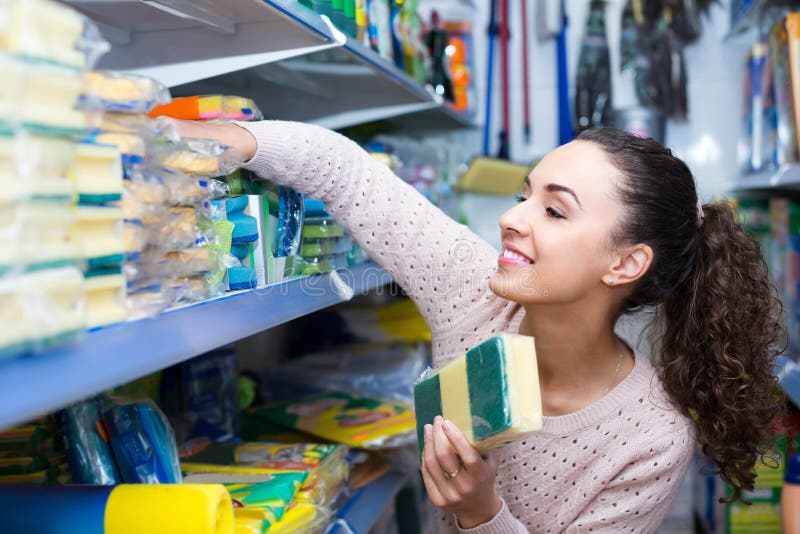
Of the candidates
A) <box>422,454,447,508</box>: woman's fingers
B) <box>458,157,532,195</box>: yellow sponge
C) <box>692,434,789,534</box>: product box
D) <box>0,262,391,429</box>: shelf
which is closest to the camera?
<box>0,262,391,429</box>: shelf

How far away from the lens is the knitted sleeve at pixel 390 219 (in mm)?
1357

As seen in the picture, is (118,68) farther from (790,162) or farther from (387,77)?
(790,162)

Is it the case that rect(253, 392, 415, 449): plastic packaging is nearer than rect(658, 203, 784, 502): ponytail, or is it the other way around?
rect(658, 203, 784, 502): ponytail

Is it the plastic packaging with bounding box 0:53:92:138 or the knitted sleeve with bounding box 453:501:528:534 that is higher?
the plastic packaging with bounding box 0:53:92:138

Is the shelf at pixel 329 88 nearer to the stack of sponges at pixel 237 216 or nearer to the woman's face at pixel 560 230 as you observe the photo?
the stack of sponges at pixel 237 216

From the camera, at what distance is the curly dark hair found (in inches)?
60.1

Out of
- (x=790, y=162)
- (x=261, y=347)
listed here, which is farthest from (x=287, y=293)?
(x=790, y=162)

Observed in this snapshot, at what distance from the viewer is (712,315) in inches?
61.9

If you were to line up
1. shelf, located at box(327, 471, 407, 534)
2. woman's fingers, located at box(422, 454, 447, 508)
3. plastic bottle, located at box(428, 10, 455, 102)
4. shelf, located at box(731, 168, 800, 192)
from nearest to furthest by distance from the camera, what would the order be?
woman's fingers, located at box(422, 454, 447, 508) < shelf, located at box(327, 471, 407, 534) < shelf, located at box(731, 168, 800, 192) < plastic bottle, located at box(428, 10, 455, 102)

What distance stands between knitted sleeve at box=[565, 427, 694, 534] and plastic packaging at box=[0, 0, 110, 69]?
1.16 metres

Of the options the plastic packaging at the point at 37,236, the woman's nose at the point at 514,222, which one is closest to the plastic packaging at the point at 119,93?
the plastic packaging at the point at 37,236

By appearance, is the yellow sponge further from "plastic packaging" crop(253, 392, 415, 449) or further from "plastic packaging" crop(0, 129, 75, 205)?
"plastic packaging" crop(0, 129, 75, 205)

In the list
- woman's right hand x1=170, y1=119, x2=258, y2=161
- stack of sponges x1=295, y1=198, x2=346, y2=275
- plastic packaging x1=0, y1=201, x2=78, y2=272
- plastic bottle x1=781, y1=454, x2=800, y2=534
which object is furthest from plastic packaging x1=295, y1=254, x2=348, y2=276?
plastic bottle x1=781, y1=454, x2=800, y2=534

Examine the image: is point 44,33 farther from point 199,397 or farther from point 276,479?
point 199,397
